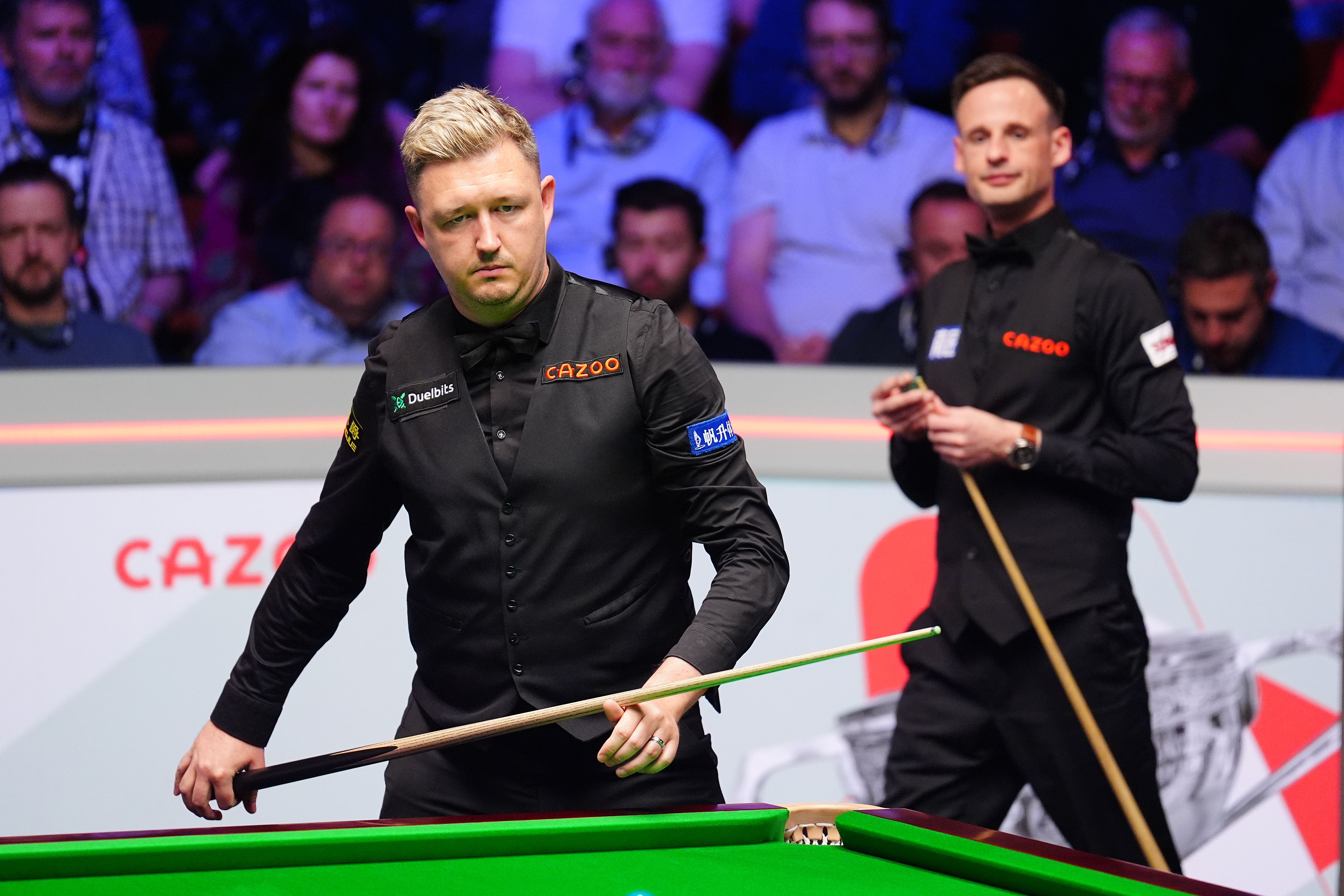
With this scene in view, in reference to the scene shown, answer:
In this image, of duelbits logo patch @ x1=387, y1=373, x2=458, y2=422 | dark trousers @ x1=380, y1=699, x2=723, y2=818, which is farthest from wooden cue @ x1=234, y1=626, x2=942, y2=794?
duelbits logo patch @ x1=387, y1=373, x2=458, y2=422

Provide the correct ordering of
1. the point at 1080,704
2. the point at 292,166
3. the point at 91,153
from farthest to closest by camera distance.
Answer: the point at 292,166, the point at 91,153, the point at 1080,704

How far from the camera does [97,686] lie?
3.32 m

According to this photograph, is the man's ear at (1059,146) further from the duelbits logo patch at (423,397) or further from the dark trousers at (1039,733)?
the duelbits logo patch at (423,397)

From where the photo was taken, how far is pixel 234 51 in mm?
5035

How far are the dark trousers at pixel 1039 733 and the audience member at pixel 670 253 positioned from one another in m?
2.74

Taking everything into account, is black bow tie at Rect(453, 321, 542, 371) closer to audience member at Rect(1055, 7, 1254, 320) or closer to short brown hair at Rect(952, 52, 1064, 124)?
short brown hair at Rect(952, 52, 1064, 124)

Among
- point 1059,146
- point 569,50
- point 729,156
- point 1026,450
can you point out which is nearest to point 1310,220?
point 729,156

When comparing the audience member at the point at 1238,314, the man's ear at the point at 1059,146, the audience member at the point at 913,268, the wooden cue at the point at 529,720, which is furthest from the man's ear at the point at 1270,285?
the wooden cue at the point at 529,720

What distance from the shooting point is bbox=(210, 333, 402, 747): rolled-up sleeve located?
74.7 inches

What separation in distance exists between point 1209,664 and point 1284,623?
0.76 ft

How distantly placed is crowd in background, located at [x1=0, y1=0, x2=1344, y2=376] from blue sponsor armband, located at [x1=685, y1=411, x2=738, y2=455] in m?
3.24

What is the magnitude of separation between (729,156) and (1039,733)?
3.25 m

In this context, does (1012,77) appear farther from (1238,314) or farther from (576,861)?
(1238,314)

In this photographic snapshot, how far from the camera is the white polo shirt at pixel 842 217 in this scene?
203 inches
